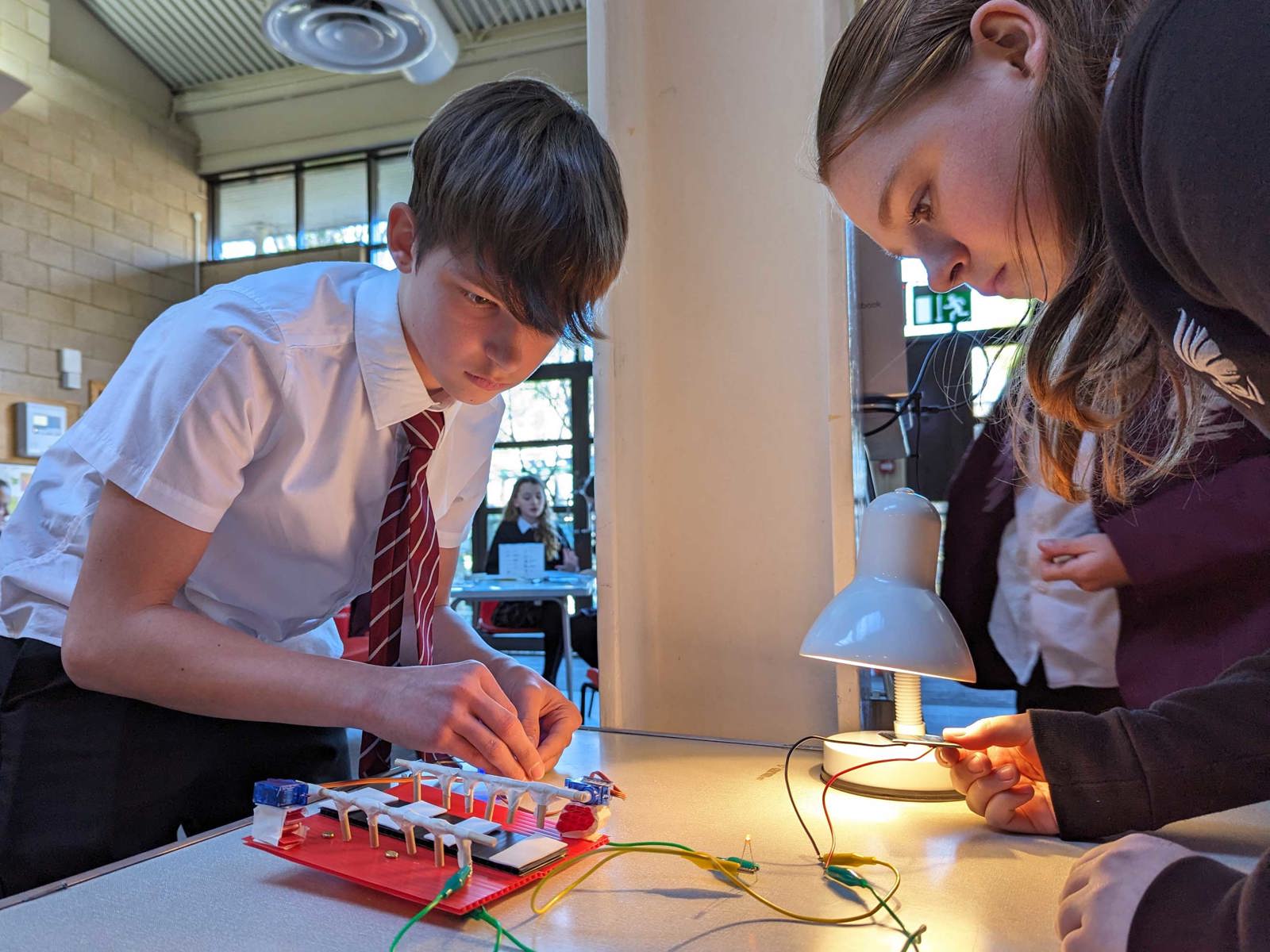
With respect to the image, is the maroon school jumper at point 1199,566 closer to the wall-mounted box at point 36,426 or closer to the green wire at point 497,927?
the green wire at point 497,927

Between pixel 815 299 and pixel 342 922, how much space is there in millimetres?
946

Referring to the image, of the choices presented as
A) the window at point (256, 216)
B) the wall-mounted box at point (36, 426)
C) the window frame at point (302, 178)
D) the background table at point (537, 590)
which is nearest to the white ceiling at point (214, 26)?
the window frame at point (302, 178)

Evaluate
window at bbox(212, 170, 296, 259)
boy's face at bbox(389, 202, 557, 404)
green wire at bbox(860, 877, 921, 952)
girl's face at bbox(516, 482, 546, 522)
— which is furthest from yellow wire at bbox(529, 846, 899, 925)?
window at bbox(212, 170, 296, 259)

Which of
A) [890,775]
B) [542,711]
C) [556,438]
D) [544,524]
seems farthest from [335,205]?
[890,775]

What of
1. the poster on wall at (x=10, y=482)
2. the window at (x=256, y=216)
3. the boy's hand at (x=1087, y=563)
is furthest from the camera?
Answer: the window at (x=256, y=216)

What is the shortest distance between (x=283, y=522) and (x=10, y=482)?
229 inches

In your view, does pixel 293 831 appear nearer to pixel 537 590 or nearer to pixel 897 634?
pixel 897 634

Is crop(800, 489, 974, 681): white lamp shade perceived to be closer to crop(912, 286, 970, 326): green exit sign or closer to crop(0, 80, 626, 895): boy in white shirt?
crop(0, 80, 626, 895): boy in white shirt

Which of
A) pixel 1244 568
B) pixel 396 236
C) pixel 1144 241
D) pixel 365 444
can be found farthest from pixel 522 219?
pixel 1244 568

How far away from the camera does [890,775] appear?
0.88m

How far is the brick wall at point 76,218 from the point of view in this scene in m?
5.83

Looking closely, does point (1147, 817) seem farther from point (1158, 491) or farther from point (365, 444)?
point (365, 444)

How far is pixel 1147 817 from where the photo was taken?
735 millimetres

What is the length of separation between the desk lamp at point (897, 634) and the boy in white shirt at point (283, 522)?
29 cm
